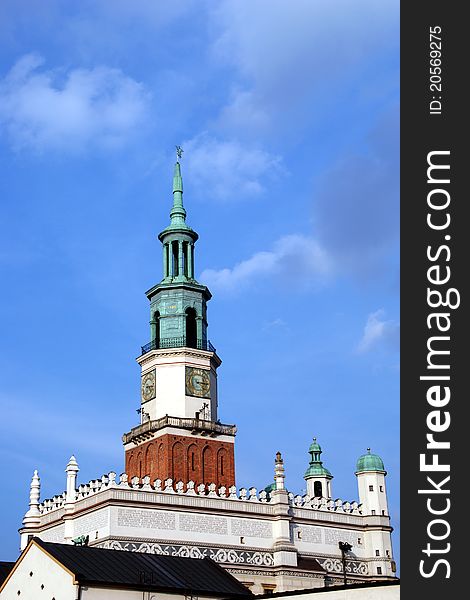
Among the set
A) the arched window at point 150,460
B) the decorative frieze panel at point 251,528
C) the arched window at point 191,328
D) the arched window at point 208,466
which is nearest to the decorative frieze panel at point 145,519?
the decorative frieze panel at point 251,528

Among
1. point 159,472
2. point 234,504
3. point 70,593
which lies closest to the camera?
point 70,593

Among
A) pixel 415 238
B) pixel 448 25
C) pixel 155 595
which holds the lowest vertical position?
pixel 155 595

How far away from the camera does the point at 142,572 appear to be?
47.4 m

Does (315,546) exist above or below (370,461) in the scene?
below

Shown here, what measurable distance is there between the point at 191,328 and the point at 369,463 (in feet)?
62.1

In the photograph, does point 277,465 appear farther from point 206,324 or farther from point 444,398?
point 444,398

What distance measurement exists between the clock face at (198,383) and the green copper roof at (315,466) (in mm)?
39335

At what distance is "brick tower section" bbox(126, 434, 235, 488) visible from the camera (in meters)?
78.0

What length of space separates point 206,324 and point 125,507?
23.2 m

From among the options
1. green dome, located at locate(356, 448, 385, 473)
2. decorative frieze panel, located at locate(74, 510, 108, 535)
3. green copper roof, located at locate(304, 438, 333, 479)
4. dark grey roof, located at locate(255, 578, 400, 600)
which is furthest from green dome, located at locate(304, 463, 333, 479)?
dark grey roof, located at locate(255, 578, 400, 600)

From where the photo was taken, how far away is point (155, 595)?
46125 mm

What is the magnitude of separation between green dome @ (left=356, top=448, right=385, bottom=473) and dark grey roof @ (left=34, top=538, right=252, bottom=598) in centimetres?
3226

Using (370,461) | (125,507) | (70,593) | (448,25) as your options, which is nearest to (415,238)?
(448,25)

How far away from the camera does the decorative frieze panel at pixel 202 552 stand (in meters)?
65.5
